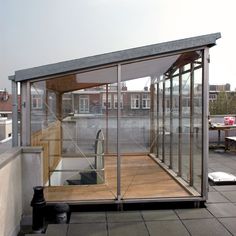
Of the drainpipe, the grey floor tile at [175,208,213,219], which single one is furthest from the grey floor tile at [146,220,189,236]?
the drainpipe

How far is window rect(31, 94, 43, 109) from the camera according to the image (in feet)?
14.9

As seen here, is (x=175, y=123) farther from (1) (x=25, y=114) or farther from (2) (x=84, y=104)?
(1) (x=25, y=114)

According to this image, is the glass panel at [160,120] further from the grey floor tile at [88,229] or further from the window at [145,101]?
the grey floor tile at [88,229]

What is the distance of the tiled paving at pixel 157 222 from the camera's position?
3.82m

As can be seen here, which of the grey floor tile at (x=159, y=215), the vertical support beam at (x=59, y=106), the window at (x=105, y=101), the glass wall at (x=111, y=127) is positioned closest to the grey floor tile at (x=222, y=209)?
the glass wall at (x=111, y=127)

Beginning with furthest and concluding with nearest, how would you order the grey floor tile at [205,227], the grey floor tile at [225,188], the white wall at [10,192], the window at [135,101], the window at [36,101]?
the grey floor tile at [225,188] < the window at [135,101] < the window at [36,101] < the grey floor tile at [205,227] < the white wall at [10,192]

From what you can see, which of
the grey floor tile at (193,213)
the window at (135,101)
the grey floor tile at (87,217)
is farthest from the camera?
the window at (135,101)

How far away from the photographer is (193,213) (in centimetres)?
444

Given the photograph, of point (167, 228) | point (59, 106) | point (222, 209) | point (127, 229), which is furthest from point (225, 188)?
point (59, 106)

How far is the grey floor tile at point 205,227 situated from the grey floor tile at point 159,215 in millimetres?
235

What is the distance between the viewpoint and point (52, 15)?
12.4 meters

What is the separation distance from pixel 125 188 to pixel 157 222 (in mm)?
862

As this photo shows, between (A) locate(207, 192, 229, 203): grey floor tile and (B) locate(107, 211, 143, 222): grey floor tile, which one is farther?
(A) locate(207, 192, 229, 203): grey floor tile

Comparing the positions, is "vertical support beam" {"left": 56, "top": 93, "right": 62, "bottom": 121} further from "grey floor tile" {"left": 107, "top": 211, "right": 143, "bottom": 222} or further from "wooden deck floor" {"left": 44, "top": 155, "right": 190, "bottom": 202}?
"grey floor tile" {"left": 107, "top": 211, "right": 143, "bottom": 222}
